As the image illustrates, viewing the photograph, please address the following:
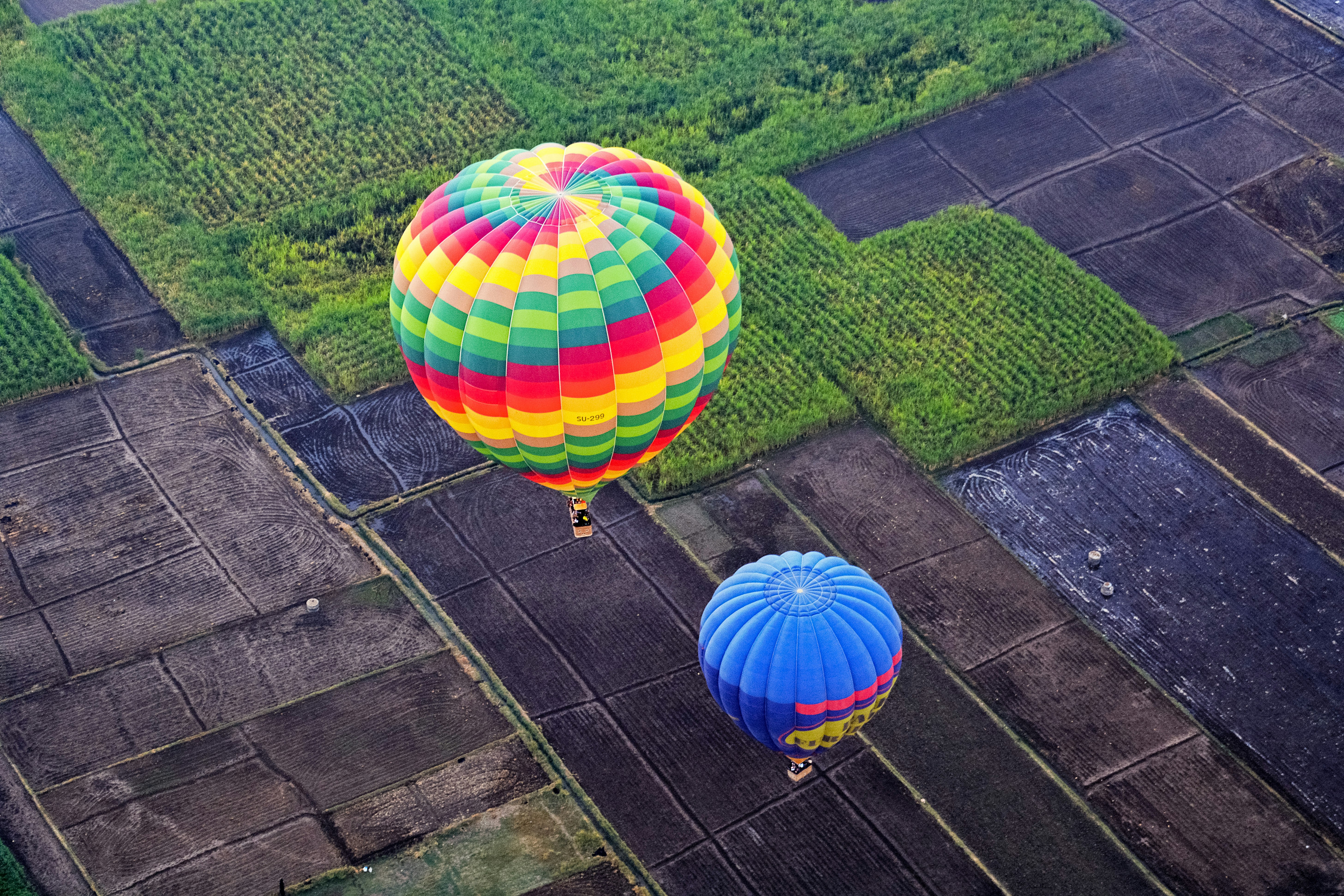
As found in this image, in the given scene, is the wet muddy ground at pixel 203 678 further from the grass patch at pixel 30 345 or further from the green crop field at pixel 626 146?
the green crop field at pixel 626 146

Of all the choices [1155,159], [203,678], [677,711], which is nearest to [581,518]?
[677,711]

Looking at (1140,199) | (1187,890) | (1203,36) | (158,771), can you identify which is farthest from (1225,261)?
(158,771)

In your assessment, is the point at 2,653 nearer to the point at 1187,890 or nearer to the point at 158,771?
the point at 158,771

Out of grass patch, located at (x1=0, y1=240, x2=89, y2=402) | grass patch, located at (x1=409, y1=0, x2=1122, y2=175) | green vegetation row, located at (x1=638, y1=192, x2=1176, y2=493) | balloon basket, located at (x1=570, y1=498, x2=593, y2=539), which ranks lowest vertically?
green vegetation row, located at (x1=638, y1=192, x2=1176, y2=493)

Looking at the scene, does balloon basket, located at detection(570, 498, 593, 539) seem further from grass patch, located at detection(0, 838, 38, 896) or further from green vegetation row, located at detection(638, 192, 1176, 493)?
grass patch, located at detection(0, 838, 38, 896)

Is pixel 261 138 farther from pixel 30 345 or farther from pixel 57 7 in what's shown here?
pixel 57 7

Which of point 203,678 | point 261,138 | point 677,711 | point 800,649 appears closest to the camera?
point 800,649

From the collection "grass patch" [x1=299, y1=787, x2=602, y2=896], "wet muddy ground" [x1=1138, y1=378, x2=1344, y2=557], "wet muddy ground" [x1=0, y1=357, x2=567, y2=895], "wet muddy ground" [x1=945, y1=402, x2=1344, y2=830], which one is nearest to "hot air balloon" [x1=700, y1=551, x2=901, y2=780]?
"grass patch" [x1=299, y1=787, x2=602, y2=896]
